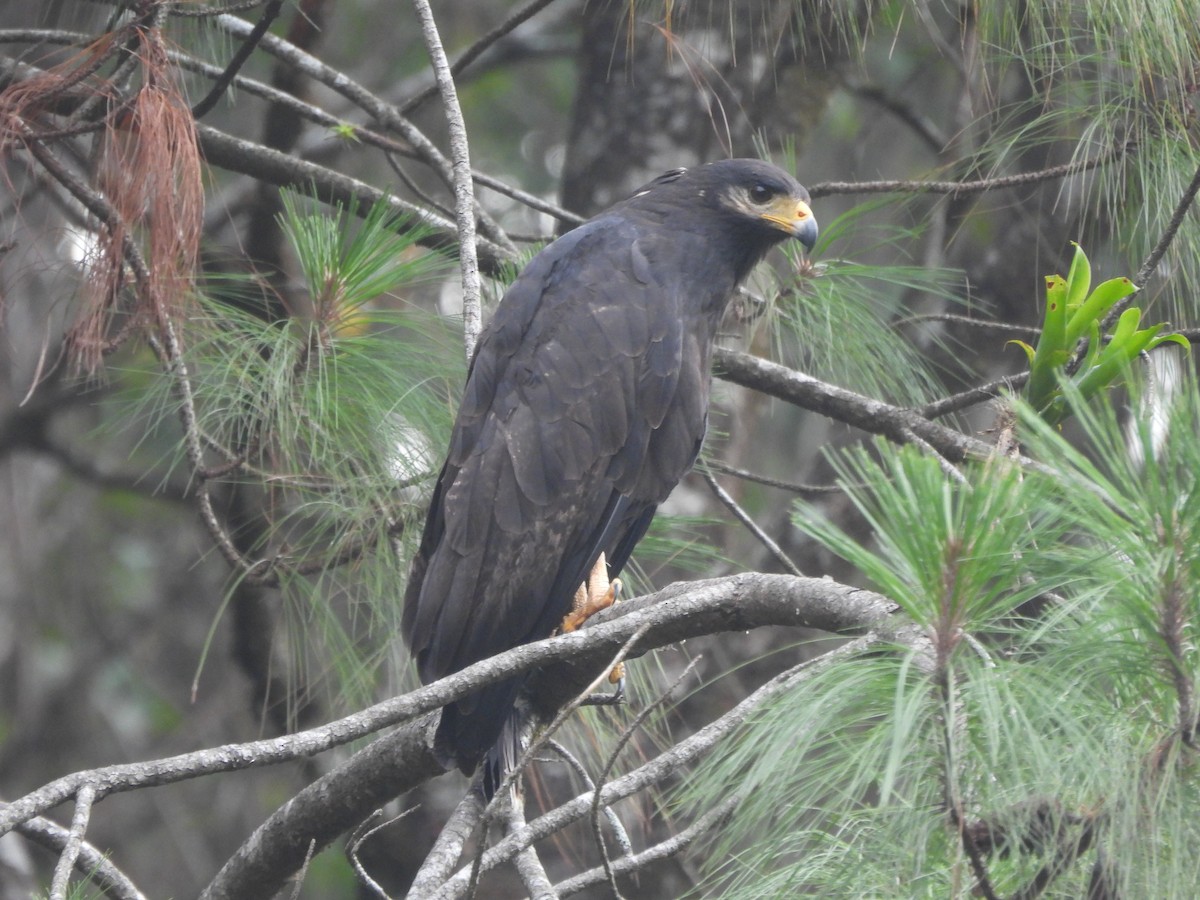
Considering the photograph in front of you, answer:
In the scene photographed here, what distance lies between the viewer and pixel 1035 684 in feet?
4.31

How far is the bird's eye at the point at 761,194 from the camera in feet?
10.7

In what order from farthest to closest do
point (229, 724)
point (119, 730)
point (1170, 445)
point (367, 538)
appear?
point (119, 730), point (229, 724), point (367, 538), point (1170, 445)

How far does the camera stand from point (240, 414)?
2898 millimetres

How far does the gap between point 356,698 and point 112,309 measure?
3.78 feet

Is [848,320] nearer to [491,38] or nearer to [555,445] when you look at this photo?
[555,445]

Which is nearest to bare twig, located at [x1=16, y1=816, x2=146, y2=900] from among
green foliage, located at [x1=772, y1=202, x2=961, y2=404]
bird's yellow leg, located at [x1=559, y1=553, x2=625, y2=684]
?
bird's yellow leg, located at [x1=559, y1=553, x2=625, y2=684]

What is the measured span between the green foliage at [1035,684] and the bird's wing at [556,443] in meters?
1.51

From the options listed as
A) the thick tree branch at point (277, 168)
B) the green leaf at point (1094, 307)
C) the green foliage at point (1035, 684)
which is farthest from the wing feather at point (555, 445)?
the green foliage at point (1035, 684)

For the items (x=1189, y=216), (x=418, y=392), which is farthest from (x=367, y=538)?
(x=1189, y=216)

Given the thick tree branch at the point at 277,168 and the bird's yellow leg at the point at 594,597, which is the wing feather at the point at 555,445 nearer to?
the bird's yellow leg at the point at 594,597

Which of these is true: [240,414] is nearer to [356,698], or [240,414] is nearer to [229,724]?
[356,698]

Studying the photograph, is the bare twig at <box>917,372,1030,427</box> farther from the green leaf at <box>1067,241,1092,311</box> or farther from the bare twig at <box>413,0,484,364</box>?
the bare twig at <box>413,0,484,364</box>

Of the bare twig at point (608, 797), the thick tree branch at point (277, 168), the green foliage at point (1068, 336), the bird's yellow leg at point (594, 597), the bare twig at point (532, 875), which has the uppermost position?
the thick tree branch at point (277, 168)

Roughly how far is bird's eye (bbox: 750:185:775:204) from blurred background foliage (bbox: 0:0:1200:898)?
23 centimetres
